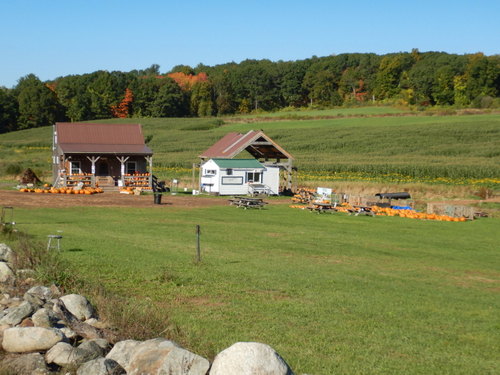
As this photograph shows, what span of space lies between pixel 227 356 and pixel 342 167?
57.4 metres

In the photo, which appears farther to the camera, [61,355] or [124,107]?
[124,107]

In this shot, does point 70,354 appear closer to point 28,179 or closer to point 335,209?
point 335,209

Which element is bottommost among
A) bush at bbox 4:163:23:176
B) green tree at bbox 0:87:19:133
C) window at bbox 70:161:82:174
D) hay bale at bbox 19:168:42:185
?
hay bale at bbox 19:168:42:185

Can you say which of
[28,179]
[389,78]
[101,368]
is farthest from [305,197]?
[389,78]

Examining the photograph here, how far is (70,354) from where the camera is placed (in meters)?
7.64

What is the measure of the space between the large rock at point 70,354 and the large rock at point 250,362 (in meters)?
1.80

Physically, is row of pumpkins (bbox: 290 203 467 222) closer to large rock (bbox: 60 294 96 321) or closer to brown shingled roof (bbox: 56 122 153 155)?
brown shingled roof (bbox: 56 122 153 155)

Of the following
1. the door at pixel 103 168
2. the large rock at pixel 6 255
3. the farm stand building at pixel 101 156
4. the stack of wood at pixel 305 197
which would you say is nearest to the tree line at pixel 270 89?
the farm stand building at pixel 101 156

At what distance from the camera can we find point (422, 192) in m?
45.5

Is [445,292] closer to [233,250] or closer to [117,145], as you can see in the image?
[233,250]

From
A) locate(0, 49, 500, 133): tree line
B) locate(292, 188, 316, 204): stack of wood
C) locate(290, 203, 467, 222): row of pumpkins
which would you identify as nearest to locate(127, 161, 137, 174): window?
locate(292, 188, 316, 204): stack of wood

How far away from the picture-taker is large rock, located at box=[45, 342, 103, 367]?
299 inches

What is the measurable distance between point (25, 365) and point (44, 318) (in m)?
1.20

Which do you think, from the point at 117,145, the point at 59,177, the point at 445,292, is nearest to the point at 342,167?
the point at 117,145
